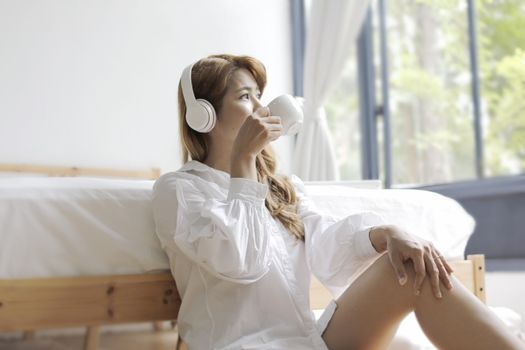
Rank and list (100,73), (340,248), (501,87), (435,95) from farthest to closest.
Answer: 1. (435,95)
2. (501,87)
3. (100,73)
4. (340,248)

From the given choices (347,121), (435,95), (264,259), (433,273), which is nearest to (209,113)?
(264,259)

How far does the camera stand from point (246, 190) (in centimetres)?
129

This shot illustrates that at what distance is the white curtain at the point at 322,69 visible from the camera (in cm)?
330

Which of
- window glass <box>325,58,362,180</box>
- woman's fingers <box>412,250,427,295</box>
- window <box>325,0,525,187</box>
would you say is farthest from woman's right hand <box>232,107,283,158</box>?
window glass <box>325,58,362,180</box>

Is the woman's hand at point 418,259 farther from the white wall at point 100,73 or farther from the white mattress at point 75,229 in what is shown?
the white wall at point 100,73

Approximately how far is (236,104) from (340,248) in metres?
0.39

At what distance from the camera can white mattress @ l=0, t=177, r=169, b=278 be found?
1384 millimetres

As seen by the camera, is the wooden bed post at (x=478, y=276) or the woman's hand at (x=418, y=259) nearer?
the woman's hand at (x=418, y=259)

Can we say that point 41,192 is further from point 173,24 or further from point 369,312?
point 173,24

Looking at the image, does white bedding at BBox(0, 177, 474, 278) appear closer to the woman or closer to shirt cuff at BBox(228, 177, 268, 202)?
the woman

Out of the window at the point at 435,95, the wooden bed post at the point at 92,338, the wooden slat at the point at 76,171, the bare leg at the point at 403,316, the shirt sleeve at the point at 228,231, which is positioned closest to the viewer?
the bare leg at the point at 403,316

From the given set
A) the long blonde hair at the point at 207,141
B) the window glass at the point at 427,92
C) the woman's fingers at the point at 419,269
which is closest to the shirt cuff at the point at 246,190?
the long blonde hair at the point at 207,141

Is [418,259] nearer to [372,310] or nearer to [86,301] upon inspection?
[372,310]

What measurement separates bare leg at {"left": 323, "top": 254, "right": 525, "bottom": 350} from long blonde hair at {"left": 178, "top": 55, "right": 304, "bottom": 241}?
0.25m
